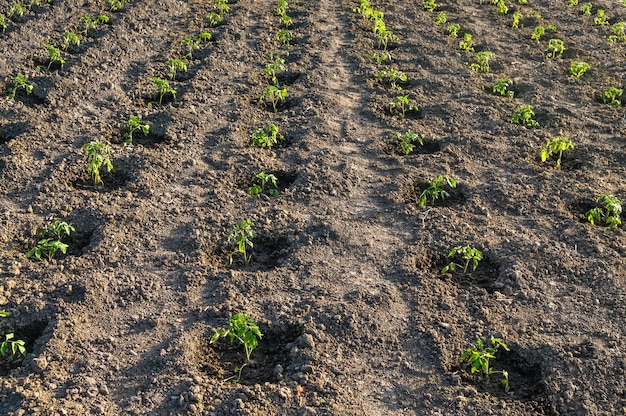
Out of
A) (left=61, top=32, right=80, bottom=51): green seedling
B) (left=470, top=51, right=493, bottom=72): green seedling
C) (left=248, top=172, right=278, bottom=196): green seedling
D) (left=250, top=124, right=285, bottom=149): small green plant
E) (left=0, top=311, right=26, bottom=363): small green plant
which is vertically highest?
(left=470, top=51, right=493, bottom=72): green seedling

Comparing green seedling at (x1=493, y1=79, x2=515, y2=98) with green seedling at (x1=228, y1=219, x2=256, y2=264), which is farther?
green seedling at (x1=493, y1=79, x2=515, y2=98)

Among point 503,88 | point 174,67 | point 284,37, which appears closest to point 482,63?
point 503,88

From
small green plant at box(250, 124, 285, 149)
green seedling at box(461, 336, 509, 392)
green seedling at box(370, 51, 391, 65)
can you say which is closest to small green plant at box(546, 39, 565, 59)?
green seedling at box(370, 51, 391, 65)

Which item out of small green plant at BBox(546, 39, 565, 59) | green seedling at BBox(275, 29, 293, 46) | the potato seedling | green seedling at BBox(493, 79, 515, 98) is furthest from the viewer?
green seedling at BBox(275, 29, 293, 46)

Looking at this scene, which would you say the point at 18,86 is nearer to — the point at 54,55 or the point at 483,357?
the point at 54,55

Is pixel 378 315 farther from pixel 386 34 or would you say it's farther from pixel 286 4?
pixel 286 4

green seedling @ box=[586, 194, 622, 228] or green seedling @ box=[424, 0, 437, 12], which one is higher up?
green seedling @ box=[424, 0, 437, 12]

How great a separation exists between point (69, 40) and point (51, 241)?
18.0ft

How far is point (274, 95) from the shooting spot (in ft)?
26.3

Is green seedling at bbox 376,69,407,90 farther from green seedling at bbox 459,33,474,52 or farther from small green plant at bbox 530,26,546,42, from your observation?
small green plant at bbox 530,26,546,42

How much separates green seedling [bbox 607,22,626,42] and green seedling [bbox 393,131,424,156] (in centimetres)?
582

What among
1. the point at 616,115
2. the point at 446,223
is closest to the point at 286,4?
the point at 616,115

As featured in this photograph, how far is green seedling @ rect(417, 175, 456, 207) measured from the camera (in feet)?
→ 19.5

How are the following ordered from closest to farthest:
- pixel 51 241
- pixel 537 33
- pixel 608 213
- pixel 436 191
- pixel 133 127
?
1. pixel 51 241
2. pixel 608 213
3. pixel 436 191
4. pixel 133 127
5. pixel 537 33
